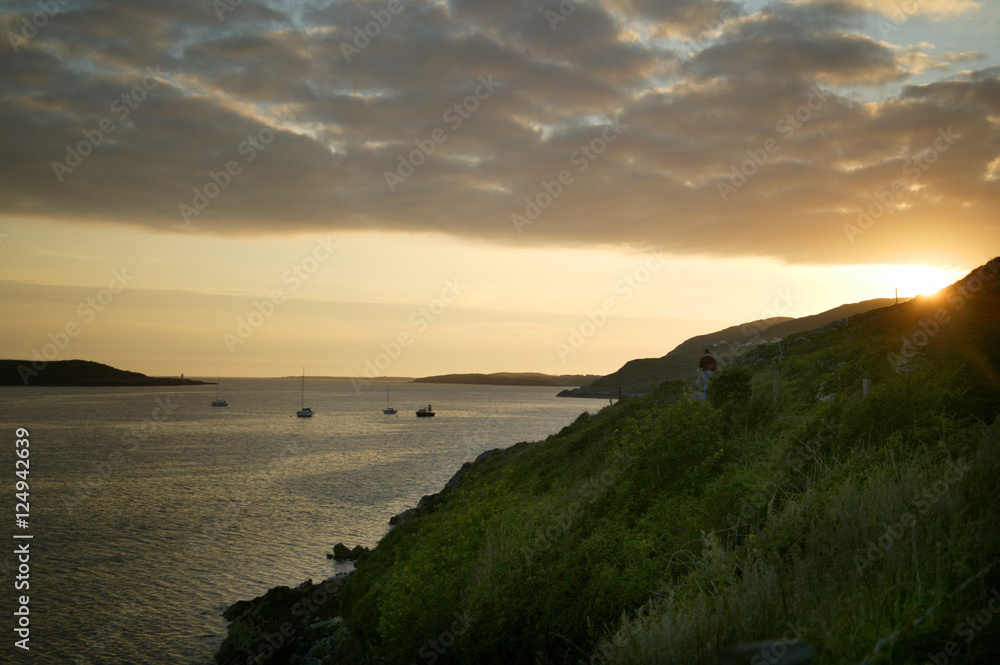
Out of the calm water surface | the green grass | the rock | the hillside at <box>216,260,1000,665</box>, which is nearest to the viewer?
the hillside at <box>216,260,1000,665</box>

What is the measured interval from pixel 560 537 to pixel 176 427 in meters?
119

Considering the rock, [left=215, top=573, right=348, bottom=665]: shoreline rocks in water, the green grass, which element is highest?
the green grass

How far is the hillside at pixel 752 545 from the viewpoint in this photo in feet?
23.0

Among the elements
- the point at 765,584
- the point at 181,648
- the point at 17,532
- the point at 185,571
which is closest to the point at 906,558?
the point at 765,584

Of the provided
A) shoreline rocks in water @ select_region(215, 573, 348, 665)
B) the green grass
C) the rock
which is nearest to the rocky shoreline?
shoreline rocks in water @ select_region(215, 573, 348, 665)

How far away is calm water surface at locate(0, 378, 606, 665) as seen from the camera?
23438 mm

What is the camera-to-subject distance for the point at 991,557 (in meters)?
6.94

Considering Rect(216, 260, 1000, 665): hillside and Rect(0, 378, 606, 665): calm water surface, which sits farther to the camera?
Rect(0, 378, 606, 665): calm water surface

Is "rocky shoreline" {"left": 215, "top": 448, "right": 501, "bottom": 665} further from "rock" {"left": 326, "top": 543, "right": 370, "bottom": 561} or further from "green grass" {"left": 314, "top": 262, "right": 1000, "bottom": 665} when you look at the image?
"rock" {"left": 326, "top": 543, "right": 370, "bottom": 561}

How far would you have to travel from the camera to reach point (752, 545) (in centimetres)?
957

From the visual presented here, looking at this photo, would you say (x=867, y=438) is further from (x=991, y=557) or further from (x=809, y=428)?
Result: (x=991, y=557)

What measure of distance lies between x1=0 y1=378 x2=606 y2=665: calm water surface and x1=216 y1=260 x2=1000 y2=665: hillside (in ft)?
21.2

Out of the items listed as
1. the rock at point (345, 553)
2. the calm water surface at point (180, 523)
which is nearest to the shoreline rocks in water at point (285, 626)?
the calm water surface at point (180, 523)

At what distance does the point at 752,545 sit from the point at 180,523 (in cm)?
4007
